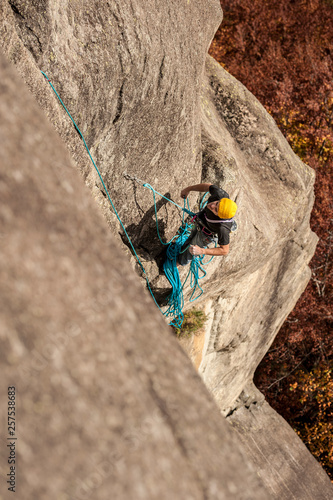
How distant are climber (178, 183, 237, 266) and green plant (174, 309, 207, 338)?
227cm

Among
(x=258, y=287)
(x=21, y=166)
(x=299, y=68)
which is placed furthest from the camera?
(x=299, y=68)

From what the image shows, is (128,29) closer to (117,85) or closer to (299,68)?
(117,85)

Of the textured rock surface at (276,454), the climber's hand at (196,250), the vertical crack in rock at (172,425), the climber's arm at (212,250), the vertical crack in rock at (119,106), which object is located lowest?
the textured rock surface at (276,454)

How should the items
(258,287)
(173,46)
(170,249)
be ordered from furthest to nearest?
(258,287) < (170,249) < (173,46)

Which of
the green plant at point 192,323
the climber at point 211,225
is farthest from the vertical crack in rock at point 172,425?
the green plant at point 192,323

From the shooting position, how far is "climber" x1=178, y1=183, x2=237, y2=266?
209 inches

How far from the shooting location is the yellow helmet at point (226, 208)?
5266 millimetres

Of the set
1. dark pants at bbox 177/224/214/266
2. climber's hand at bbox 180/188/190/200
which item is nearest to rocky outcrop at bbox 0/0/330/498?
climber's hand at bbox 180/188/190/200

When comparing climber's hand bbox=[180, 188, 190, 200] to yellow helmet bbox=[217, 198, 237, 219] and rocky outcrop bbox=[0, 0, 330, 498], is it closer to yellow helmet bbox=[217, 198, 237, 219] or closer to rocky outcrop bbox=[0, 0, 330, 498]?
rocky outcrop bbox=[0, 0, 330, 498]

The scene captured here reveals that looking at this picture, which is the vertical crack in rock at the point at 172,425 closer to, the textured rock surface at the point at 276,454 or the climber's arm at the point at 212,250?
the climber's arm at the point at 212,250

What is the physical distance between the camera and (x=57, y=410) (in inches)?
60.0

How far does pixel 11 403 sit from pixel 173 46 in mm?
5129

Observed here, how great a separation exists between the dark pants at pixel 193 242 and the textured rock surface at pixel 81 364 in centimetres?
403

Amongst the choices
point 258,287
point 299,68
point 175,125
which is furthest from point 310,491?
point 299,68
